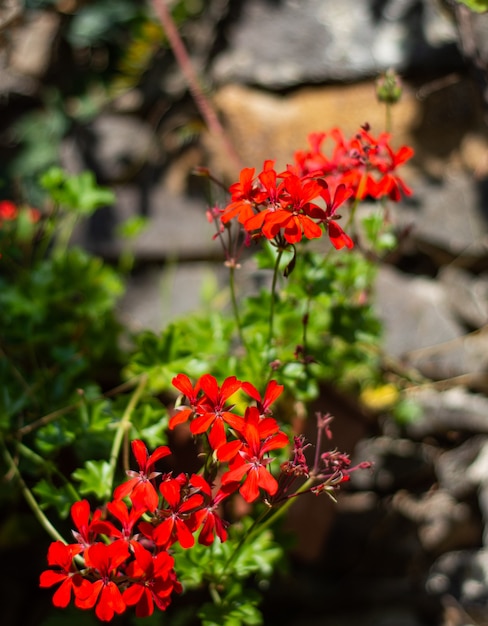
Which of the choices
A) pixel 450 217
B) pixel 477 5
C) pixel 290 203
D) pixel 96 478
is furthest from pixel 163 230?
pixel 290 203

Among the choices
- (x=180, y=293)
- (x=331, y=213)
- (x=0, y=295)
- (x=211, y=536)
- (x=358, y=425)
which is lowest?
(x=358, y=425)

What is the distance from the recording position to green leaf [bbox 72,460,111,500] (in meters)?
1.29

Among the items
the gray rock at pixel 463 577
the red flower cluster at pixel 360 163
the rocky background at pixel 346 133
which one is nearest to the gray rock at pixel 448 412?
the rocky background at pixel 346 133

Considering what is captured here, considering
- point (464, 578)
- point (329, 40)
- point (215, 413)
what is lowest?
point (464, 578)

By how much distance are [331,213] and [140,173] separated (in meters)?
1.60

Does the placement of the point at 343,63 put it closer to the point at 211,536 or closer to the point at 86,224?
the point at 86,224

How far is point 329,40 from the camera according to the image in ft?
7.93

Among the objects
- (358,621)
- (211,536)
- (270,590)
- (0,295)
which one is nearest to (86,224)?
(0,295)

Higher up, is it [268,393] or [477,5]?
[477,5]

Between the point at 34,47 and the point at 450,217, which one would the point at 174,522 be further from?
the point at 34,47

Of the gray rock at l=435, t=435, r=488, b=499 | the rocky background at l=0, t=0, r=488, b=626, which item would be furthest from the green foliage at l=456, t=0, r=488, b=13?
the gray rock at l=435, t=435, r=488, b=499

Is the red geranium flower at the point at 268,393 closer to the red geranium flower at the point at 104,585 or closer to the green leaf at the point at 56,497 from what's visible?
the red geranium flower at the point at 104,585

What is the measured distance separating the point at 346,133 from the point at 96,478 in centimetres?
150

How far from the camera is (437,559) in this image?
2.05 meters
